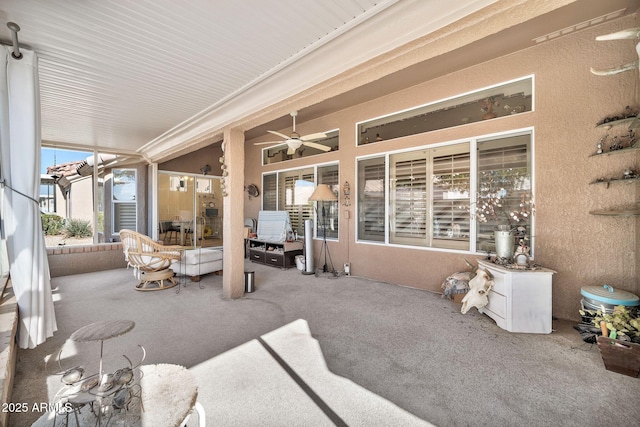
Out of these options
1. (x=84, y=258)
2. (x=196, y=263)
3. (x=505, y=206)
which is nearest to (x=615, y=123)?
(x=505, y=206)

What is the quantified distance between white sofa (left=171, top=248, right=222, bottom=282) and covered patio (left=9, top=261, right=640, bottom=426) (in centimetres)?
83

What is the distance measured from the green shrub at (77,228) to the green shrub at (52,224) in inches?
5.4

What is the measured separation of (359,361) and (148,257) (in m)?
3.87

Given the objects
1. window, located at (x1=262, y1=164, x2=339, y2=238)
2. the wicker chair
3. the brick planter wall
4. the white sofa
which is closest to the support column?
the white sofa

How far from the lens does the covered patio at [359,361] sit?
1782 millimetres

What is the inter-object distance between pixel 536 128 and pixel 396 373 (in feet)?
11.9

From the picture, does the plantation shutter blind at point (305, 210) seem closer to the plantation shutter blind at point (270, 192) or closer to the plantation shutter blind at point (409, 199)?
the plantation shutter blind at point (270, 192)

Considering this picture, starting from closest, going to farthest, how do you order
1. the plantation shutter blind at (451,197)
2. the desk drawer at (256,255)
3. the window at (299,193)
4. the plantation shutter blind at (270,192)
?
the plantation shutter blind at (451,197) < the window at (299,193) < the desk drawer at (256,255) < the plantation shutter blind at (270,192)

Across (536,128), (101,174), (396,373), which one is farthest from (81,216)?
(536,128)

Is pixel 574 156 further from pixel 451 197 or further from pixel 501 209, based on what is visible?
pixel 451 197

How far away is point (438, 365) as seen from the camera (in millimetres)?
2314

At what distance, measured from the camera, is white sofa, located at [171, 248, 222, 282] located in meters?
4.85

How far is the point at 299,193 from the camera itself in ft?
22.5

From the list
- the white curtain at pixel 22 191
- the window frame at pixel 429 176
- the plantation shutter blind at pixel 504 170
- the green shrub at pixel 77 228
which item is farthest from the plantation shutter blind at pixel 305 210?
the green shrub at pixel 77 228
